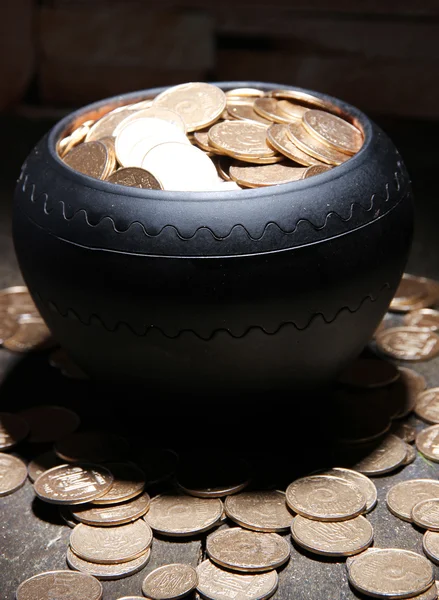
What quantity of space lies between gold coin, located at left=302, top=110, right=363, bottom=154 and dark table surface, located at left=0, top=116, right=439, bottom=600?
54 centimetres

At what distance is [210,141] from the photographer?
6.28ft

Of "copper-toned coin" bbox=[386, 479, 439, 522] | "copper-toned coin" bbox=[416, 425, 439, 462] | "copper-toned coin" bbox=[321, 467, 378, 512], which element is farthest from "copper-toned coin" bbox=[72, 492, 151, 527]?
"copper-toned coin" bbox=[416, 425, 439, 462]

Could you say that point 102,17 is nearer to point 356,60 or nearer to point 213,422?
point 356,60

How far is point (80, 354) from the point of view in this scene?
1.93 m

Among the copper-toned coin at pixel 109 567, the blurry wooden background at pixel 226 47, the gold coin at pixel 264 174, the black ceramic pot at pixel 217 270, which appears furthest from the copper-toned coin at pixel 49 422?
A: the blurry wooden background at pixel 226 47

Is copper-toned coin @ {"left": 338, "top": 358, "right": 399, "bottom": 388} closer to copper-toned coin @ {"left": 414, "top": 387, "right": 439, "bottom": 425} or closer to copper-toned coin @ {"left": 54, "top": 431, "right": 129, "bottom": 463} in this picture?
copper-toned coin @ {"left": 414, "top": 387, "right": 439, "bottom": 425}

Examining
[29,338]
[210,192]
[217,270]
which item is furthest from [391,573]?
[29,338]

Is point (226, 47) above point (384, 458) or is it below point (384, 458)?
above

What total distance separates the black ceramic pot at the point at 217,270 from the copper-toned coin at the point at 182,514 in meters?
0.22

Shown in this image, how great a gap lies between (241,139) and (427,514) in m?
0.85

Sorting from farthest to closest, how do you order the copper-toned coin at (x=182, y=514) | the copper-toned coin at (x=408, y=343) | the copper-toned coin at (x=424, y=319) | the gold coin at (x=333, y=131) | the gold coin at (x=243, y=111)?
1. the copper-toned coin at (x=424, y=319)
2. the copper-toned coin at (x=408, y=343)
3. the gold coin at (x=243, y=111)
4. the gold coin at (x=333, y=131)
5. the copper-toned coin at (x=182, y=514)

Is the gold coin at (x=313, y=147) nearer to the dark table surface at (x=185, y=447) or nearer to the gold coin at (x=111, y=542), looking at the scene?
the dark table surface at (x=185, y=447)

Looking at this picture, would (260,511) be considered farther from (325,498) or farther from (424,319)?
(424,319)

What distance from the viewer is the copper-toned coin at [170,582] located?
1645 millimetres
